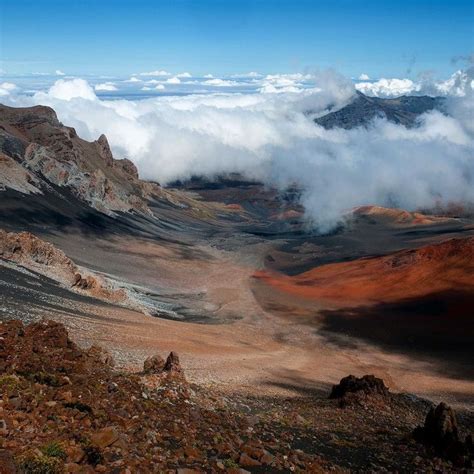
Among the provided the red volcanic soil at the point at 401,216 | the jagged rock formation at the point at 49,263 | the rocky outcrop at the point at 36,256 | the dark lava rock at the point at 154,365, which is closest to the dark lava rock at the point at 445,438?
the dark lava rock at the point at 154,365

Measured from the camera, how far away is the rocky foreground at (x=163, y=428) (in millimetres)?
10625

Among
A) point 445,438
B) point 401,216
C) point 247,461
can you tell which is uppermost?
point 401,216

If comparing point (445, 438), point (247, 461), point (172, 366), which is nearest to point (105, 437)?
point (247, 461)

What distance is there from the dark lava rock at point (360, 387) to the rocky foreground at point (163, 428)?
1.83 m

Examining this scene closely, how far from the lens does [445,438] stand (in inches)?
666

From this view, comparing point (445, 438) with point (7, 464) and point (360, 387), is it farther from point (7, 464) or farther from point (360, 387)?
point (7, 464)

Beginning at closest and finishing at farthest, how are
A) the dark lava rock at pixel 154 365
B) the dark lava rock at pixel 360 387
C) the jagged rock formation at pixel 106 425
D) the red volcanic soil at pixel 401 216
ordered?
the jagged rock formation at pixel 106 425 < the dark lava rock at pixel 154 365 < the dark lava rock at pixel 360 387 < the red volcanic soil at pixel 401 216

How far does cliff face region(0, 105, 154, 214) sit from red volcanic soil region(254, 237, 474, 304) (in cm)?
4393

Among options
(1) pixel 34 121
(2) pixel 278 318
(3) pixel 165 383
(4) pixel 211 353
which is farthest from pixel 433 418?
(1) pixel 34 121

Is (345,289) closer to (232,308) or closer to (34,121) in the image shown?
(232,308)

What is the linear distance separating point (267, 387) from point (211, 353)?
28.9 ft

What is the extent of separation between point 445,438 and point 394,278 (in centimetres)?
6232

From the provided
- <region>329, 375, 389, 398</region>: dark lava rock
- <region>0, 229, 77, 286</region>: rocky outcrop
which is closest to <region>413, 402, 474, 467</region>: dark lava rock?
<region>329, 375, 389, 398</region>: dark lava rock

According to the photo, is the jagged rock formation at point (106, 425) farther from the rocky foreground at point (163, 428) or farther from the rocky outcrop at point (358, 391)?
the rocky outcrop at point (358, 391)
